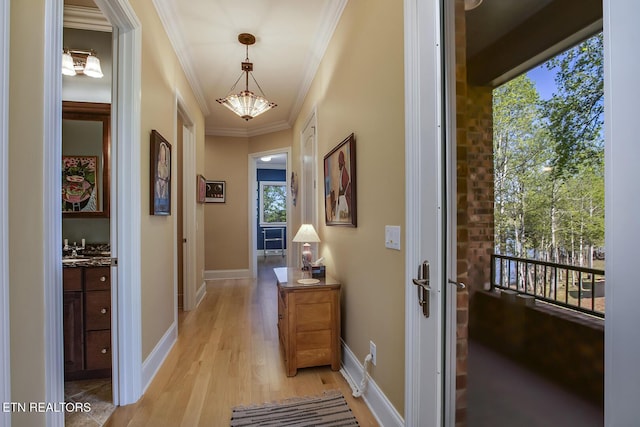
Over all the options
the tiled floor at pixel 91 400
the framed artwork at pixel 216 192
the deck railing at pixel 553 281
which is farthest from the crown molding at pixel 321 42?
the tiled floor at pixel 91 400

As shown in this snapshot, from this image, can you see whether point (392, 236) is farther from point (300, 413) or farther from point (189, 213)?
point (189, 213)

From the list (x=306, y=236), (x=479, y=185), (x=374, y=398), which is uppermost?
(x=479, y=185)

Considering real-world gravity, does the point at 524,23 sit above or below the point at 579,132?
above

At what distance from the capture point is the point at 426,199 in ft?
4.04

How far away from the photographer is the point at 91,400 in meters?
1.93

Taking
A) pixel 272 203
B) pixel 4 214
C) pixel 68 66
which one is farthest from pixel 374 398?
pixel 272 203

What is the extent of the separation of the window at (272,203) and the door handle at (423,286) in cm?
825

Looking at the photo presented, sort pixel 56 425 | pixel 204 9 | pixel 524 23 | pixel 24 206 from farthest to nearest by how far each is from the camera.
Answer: pixel 204 9
pixel 56 425
pixel 24 206
pixel 524 23

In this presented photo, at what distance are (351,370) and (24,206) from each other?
2074 mm

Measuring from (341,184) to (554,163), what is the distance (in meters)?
Result: 1.69

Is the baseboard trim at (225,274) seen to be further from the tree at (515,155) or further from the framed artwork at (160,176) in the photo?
the tree at (515,155)

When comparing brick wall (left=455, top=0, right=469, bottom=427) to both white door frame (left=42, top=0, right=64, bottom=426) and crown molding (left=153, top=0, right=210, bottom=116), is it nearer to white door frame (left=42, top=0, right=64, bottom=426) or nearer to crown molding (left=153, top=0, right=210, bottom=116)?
white door frame (left=42, top=0, right=64, bottom=426)

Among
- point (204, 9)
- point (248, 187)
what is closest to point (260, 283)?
point (248, 187)

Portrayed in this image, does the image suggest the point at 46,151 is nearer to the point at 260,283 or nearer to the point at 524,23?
the point at 524,23
